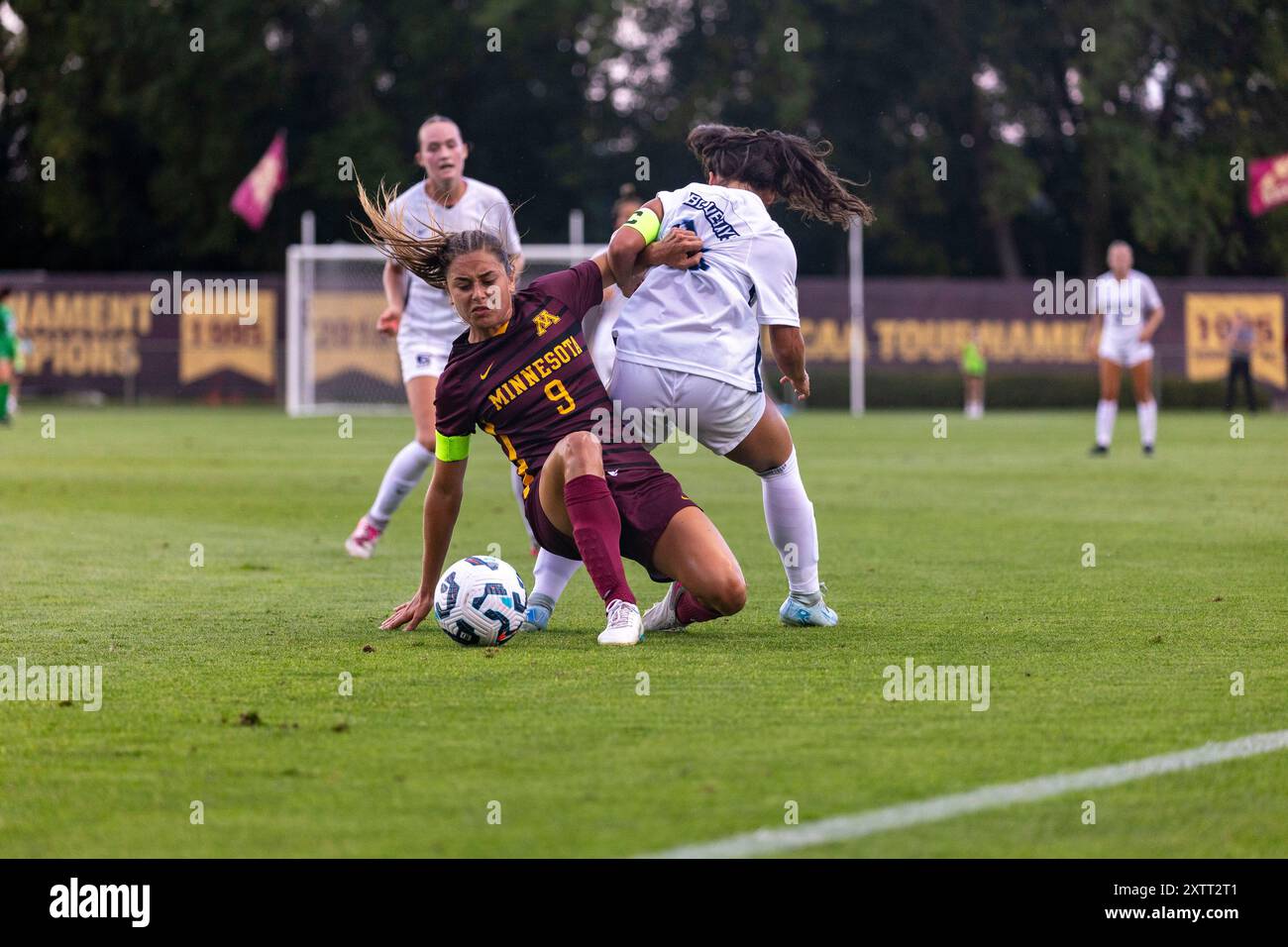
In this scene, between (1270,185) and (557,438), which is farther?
(1270,185)

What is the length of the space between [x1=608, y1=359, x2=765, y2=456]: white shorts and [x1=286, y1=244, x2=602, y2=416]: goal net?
1126 inches

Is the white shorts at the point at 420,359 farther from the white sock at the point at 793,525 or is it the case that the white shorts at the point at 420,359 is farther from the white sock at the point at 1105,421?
the white sock at the point at 1105,421

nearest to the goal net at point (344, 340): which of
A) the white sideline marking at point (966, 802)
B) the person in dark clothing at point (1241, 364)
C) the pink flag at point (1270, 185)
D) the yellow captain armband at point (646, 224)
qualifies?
the person in dark clothing at point (1241, 364)

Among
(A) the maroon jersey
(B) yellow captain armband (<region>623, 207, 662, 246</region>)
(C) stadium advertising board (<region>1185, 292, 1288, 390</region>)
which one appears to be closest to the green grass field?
(A) the maroon jersey

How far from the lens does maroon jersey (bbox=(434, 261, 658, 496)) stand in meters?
6.48

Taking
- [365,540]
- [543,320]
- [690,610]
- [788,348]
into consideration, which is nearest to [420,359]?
[365,540]

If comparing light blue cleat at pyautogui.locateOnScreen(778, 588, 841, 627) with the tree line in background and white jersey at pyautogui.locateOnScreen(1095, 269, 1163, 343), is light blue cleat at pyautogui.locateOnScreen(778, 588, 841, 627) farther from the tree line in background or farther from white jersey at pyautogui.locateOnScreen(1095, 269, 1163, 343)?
the tree line in background

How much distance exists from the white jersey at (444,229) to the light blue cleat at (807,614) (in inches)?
132

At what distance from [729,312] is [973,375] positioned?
3253cm

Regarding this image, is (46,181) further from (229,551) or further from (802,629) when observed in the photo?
(802,629)

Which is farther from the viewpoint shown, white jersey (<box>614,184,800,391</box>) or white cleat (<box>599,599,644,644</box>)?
white jersey (<box>614,184,800,391</box>)

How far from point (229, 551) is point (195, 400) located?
3162 centimetres

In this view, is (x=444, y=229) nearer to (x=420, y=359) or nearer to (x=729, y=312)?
(x=420, y=359)

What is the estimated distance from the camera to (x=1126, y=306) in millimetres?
20797
